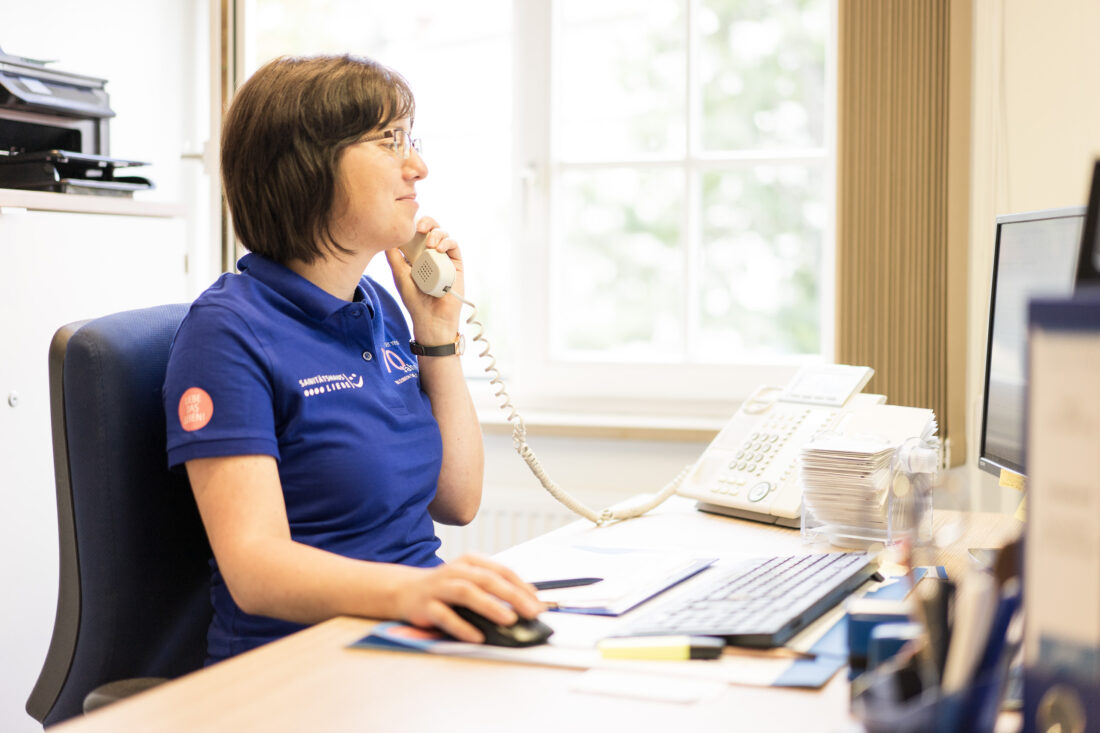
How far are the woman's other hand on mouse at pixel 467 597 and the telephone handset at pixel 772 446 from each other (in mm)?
690

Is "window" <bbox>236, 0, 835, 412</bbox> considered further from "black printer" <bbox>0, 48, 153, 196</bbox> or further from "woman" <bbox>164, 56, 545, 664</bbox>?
"woman" <bbox>164, 56, 545, 664</bbox>

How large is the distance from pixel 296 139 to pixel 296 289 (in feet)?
0.66

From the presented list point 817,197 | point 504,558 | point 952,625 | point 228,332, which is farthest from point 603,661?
point 817,197

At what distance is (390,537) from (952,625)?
81 centimetres

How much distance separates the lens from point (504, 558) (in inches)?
52.7

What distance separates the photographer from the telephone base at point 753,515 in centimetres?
159

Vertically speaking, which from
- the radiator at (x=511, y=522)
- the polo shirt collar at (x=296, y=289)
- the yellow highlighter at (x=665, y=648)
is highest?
the polo shirt collar at (x=296, y=289)

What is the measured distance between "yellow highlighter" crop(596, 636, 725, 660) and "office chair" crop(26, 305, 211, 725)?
553mm

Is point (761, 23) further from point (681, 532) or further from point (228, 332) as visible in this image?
point (228, 332)

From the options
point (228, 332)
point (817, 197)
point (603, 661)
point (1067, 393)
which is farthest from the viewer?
point (817, 197)

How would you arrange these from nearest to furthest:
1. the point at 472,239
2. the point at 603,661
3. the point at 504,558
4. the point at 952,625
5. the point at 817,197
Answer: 1. the point at 952,625
2. the point at 603,661
3. the point at 504,558
4. the point at 817,197
5. the point at 472,239

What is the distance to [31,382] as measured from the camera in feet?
6.73


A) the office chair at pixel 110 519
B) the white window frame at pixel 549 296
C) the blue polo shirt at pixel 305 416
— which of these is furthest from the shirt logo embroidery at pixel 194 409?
the white window frame at pixel 549 296

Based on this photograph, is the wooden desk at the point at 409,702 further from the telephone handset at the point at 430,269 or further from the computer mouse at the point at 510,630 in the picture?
the telephone handset at the point at 430,269
